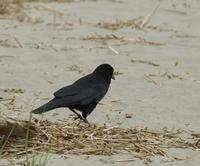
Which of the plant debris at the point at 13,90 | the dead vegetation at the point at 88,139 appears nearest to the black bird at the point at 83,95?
the dead vegetation at the point at 88,139

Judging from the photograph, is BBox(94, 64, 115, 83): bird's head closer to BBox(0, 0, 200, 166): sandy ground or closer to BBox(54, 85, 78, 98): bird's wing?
BBox(0, 0, 200, 166): sandy ground

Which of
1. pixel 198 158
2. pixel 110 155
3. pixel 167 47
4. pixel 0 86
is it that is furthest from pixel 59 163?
pixel 167 47

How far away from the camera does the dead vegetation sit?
5250 mm

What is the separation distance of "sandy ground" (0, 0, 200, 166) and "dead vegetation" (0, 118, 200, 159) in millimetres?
127

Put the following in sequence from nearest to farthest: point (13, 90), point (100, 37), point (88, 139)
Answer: point (88, 139)
point (13, 90)
point (100, 37)

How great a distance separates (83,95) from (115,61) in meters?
3.23

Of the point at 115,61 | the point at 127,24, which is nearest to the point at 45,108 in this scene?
the point at 115,61

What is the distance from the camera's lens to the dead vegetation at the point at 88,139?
17.2 ft

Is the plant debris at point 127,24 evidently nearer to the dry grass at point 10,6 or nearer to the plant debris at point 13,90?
the dry grass at point 10,6

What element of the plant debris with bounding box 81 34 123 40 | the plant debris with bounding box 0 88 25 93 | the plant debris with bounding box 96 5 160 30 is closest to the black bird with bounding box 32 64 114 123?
the plant debris with bounding box 0 88 25 93

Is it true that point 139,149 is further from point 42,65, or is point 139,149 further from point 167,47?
point 167,47

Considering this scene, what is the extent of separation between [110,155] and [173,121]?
56.6 inches

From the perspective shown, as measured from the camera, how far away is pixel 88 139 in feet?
18.1

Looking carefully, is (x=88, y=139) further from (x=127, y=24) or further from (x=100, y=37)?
(x=127, y=24)
